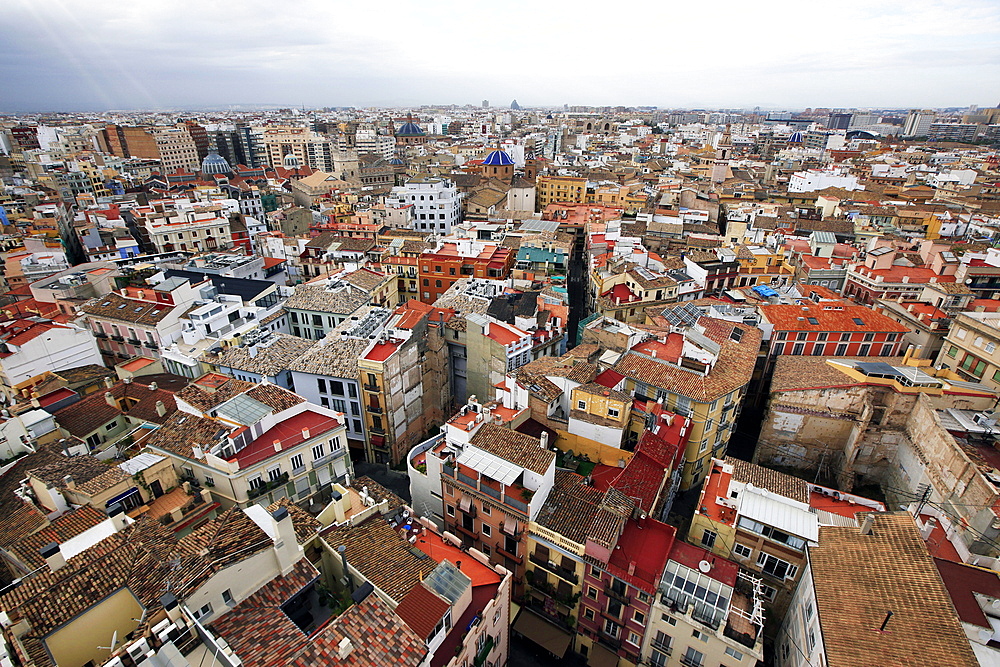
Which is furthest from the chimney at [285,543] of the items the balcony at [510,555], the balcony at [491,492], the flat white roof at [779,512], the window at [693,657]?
the flat white roof at [779,512]

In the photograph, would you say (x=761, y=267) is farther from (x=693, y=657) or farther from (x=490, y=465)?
(x=490, y=465)

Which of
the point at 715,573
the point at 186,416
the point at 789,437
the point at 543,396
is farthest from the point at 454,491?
the point at 789,437

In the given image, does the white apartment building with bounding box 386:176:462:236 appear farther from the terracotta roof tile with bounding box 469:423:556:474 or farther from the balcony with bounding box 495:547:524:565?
the balcony with bounding box 495:547:524:565

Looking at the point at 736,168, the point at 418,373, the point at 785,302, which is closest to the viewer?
the point at 418,373

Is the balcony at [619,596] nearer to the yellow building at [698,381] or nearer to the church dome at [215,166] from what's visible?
the yellow building at [698,381]

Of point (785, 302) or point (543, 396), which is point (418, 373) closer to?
point (543, 396)

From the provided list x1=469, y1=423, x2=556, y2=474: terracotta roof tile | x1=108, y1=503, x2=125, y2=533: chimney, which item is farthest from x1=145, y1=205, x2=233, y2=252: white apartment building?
x1=469, y1=423, x2=556, y2=474: terracotta roof tile

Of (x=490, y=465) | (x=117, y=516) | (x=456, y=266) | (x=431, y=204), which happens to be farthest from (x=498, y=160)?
(x=117, y=516)
